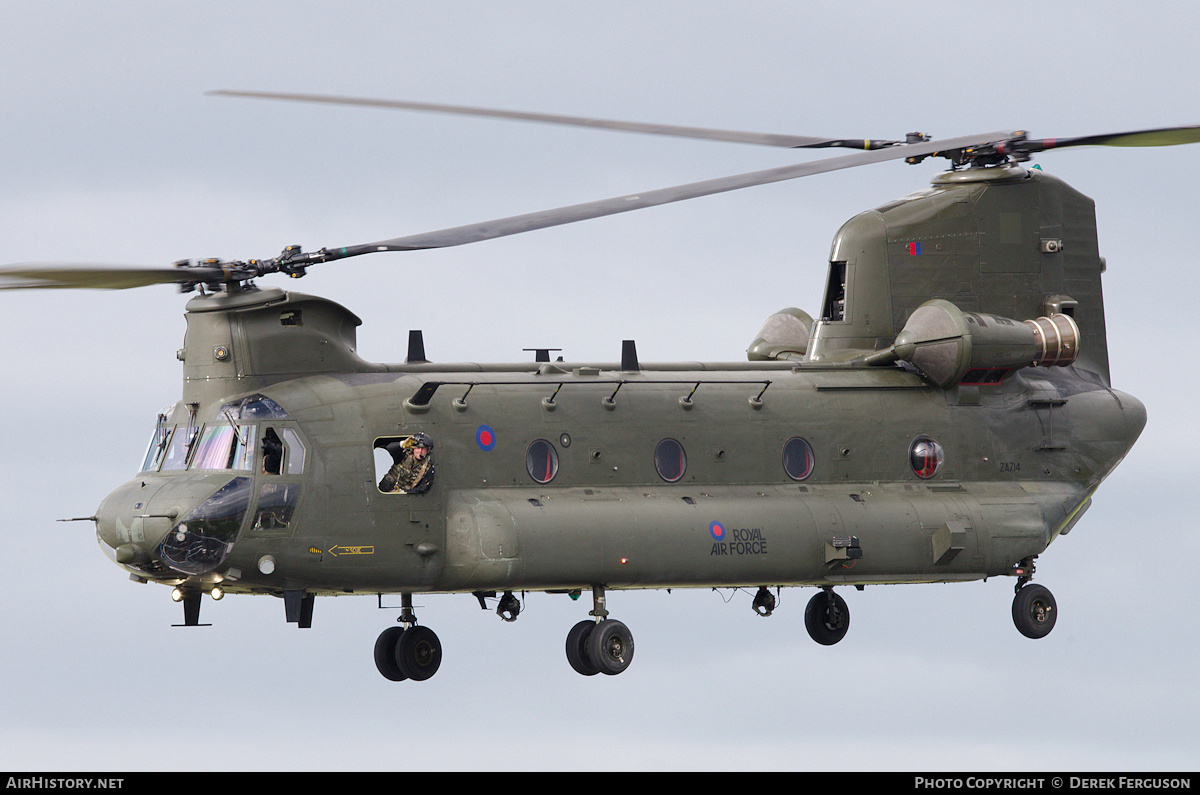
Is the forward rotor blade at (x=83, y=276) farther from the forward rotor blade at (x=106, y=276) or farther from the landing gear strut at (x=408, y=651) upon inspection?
the landing gear strut at (x=408, y=651)

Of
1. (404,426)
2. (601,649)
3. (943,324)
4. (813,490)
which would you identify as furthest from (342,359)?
(943,324)

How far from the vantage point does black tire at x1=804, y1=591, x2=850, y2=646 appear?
2531 cm

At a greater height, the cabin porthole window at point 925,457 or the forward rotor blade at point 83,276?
the forward rotor blade at point 83,276

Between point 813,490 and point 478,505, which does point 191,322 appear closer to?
point 478,505

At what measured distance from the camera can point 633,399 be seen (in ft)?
72.7

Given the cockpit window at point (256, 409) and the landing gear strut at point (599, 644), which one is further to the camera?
the landing gear strut at point (599, 644)

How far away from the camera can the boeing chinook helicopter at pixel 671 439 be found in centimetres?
2033

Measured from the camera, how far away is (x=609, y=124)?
23.9 m

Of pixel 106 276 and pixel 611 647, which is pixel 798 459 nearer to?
pixel 611 647

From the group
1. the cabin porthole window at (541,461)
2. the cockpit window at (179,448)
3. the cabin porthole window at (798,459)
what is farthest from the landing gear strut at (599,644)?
the cockpit window at (179,448)

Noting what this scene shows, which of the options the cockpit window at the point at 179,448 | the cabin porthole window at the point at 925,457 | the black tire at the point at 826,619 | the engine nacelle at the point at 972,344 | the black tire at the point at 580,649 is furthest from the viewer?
the black tire at the point at 826,619

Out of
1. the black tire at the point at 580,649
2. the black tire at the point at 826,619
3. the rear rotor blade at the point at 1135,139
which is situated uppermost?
the rear rotor blade at the point at 1135,139

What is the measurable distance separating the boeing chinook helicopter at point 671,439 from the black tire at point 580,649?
0.12 feet

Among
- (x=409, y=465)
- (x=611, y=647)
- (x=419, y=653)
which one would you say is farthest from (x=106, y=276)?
(x=611, y=647)
